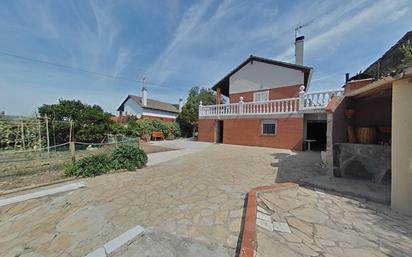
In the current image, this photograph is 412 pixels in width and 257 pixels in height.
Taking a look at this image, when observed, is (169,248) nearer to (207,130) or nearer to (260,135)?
(260,135)

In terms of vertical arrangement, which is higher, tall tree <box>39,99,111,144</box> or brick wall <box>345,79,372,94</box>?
brick wall <box>345,79,372,94</box>

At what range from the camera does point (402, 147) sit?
3.54m

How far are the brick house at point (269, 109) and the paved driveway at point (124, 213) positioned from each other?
23.4 feet

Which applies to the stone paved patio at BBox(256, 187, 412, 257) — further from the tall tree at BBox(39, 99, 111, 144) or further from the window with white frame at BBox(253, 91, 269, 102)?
the tall tree at BBox(39, 99, 111, 144)

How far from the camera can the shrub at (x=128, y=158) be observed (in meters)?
6.81

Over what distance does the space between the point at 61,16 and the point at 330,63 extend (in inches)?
771

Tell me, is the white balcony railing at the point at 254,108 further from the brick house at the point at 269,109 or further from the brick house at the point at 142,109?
the brick house at the point at 142,109

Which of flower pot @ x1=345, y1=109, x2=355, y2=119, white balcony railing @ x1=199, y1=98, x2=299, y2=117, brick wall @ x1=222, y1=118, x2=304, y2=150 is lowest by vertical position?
brick wall @ x1=222, y1=118, x2=304, y2=150

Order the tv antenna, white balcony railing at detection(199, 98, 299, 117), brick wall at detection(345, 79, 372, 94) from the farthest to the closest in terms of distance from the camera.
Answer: the tv antenna → white balcony railing at detection(199, 98, 299, 117) → brick wall at detection(345, 79, 372, 94)

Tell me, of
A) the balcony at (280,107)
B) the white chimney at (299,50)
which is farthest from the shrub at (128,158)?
the white chimney at (299,50)

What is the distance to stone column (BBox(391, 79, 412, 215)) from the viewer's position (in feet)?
11.3

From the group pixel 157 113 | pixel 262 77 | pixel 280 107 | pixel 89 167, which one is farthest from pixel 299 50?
pixel 157 113

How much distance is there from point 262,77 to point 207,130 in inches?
266

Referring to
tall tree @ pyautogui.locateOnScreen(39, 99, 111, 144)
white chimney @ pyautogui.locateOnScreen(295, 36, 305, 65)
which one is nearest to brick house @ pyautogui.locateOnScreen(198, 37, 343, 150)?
white chimney @ pyautogui.locateOnScreen(295, 36, 305, 65)
